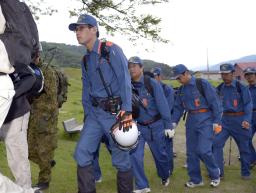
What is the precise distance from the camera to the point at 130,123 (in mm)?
4828

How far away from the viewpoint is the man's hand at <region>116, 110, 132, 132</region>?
4770 millimetres

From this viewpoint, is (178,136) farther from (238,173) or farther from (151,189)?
(151,189)

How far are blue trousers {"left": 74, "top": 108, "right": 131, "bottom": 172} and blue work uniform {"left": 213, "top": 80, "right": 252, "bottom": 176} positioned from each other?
11.0 ft

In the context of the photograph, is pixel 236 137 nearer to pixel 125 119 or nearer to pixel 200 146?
pixel 200 146

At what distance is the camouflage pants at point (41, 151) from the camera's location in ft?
19.9

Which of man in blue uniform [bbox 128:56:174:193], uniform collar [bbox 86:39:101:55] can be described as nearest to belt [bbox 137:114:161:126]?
man in blue uniform [bbox 128:56:174:193]

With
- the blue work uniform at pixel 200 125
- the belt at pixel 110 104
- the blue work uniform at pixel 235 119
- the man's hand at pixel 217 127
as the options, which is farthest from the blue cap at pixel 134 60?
the blue work uniform at pixel 235 119

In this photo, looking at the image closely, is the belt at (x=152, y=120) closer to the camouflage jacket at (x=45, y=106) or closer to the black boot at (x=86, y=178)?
the camouflage jacket at (x=45, y=106)

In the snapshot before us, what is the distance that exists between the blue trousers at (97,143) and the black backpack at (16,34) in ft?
4.30

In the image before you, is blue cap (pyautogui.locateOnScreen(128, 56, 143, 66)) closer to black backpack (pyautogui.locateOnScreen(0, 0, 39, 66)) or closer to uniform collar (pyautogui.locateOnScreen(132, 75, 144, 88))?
uniform collar (pyautogui.locateOnScreen(132, 75, 144, 88))

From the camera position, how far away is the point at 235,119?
8.08 metres

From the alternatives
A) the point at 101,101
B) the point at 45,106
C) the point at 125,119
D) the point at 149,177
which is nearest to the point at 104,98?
the point at 101,101

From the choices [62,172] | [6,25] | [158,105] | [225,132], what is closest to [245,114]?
[225,132]

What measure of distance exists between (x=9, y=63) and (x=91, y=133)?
5.49 feet
